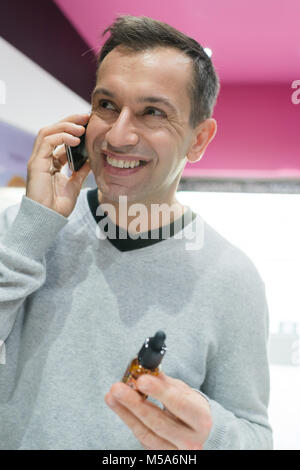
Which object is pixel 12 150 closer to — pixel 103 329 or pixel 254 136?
pixel 103 329

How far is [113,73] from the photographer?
85 cm

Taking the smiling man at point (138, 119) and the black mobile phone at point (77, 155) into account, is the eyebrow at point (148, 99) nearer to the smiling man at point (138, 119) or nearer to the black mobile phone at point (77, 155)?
the smiling man at point (138, 119)

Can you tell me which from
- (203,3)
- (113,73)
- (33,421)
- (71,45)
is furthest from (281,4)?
(33,421)

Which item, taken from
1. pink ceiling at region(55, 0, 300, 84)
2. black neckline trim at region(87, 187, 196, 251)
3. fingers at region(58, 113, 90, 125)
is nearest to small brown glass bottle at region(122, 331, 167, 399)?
black neckline trim at region(87, 187, 196, 251)

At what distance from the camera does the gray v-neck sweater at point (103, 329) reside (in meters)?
0.82

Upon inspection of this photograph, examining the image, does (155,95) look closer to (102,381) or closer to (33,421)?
(102,381)

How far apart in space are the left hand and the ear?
0.59m

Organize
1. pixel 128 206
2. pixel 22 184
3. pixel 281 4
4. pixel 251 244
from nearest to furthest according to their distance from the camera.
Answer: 1. pixel 128 206
2. pixel 22 184
3. pixel 281 4
4. pixel 251 244

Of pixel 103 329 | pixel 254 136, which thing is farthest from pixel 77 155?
pixel 254 136

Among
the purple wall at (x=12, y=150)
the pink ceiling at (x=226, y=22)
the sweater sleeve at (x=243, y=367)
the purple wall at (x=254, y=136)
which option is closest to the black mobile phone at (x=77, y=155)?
the sweater sleeve at (x=243, y=367)

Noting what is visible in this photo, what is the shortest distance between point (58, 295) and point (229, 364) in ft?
1.33

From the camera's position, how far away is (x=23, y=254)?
0.79 m

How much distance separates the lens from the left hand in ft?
1.93

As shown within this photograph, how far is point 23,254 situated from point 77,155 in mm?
293
